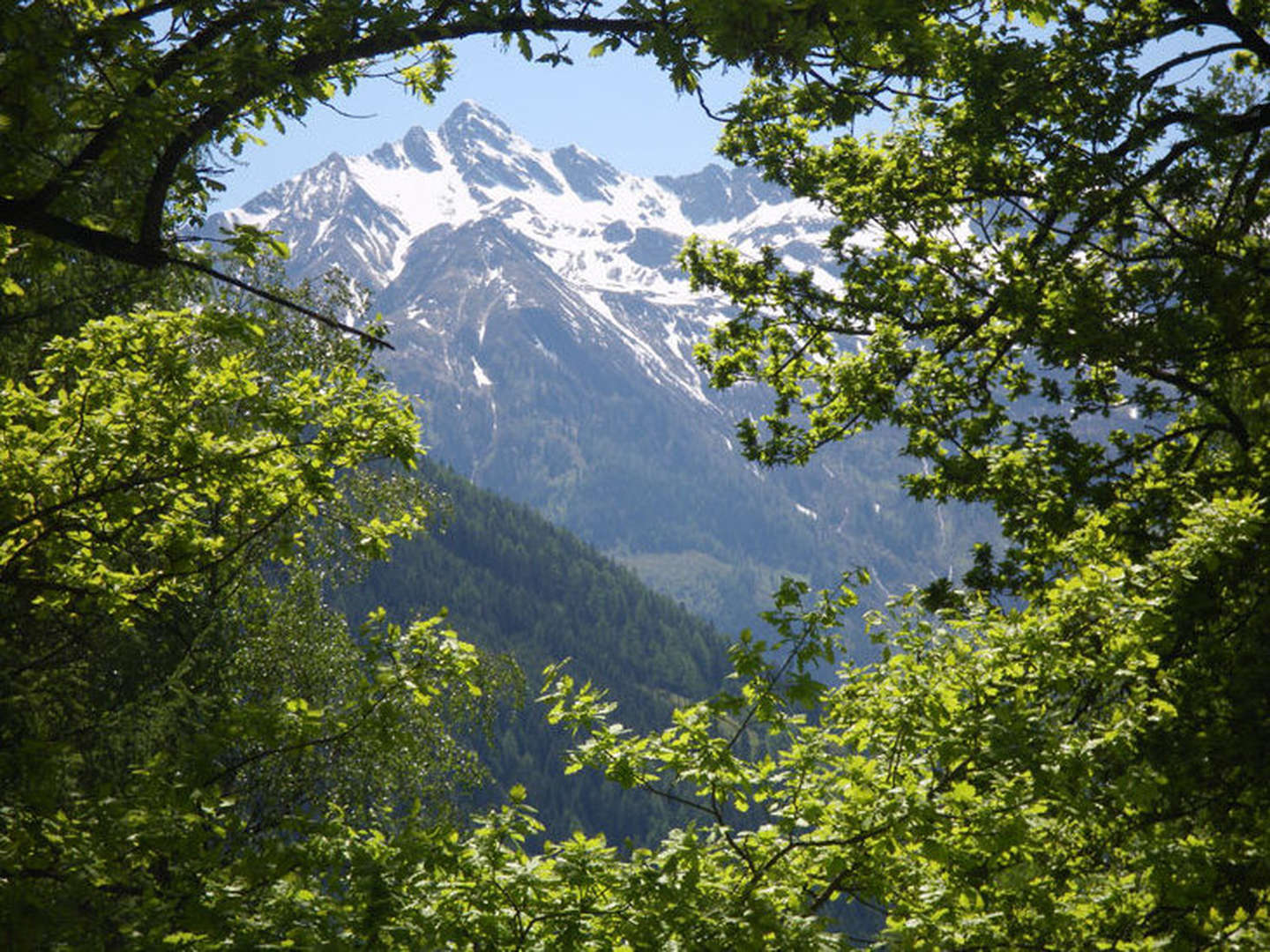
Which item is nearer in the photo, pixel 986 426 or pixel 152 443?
pixel 152 443

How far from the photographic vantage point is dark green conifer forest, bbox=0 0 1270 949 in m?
5.36

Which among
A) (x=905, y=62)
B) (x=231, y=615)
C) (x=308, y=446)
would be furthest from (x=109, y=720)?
(x=905, y=62)

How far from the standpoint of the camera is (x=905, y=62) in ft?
18.8

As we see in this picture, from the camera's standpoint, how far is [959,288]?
14.4 meters

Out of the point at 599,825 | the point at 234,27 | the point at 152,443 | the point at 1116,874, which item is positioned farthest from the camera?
the point at 599,825

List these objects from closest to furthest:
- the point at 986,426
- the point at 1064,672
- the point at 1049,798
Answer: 1. the point at 1049,798
2. the point at 1064,672
3. the point at 986,426

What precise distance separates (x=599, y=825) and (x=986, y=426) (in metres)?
193

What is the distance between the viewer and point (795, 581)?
7.54m

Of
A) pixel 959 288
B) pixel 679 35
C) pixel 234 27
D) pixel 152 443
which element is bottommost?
pixel 152 443

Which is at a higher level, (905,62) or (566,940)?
(905,62)

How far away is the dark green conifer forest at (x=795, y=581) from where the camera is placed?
5359 mm

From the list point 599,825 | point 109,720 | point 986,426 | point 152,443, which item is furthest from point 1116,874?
point 599,825

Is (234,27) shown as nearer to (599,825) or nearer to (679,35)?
(679,35)

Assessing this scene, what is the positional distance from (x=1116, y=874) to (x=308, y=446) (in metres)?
8.44
